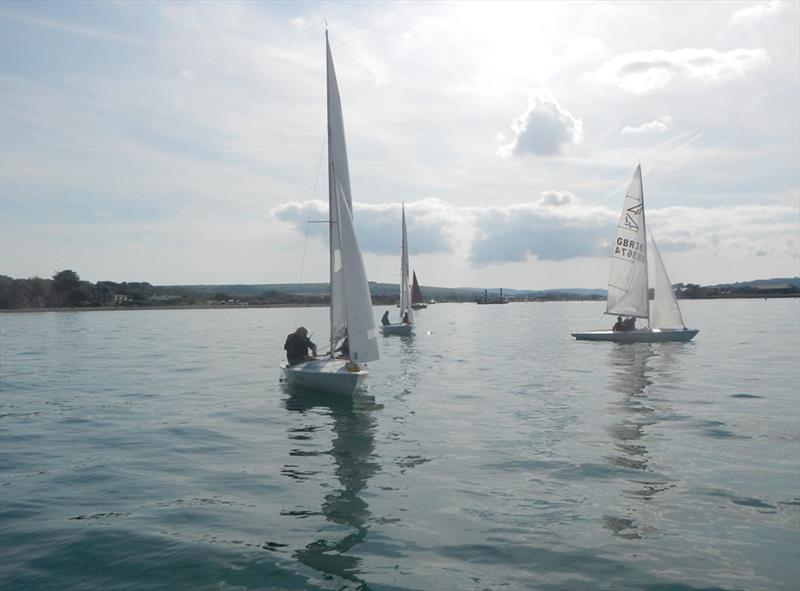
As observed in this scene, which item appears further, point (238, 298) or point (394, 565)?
point (238, 298)

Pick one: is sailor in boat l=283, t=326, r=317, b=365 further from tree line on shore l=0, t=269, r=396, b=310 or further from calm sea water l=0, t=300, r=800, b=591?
tree line on shore l=0, t=269, r=396, b=310

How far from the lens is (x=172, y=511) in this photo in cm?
937

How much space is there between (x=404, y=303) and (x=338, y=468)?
4327cm

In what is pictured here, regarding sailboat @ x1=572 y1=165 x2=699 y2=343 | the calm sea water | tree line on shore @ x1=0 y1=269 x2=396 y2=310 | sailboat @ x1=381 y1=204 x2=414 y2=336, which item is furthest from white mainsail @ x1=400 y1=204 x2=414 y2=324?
tree line on shore @ x1=0 y1=269 x2=396 y2=310

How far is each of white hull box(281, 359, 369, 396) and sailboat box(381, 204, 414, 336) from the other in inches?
1158

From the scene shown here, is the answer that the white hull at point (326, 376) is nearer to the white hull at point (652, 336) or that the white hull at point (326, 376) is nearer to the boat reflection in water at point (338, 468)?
the boat reflection in water at point (338, 468)

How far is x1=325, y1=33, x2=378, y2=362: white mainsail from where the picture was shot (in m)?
18.2

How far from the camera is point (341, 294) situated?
67.4 feet

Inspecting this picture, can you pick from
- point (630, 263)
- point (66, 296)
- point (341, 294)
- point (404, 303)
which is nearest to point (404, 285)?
point (404, 303)

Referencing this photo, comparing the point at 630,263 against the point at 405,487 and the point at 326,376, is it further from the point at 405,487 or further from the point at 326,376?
the point at 405,487

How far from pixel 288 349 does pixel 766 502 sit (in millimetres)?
14518

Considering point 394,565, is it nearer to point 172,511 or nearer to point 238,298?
point 172,511

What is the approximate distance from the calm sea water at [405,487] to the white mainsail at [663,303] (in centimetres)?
1810

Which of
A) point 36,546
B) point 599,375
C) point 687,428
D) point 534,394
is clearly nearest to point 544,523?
point 36,546
